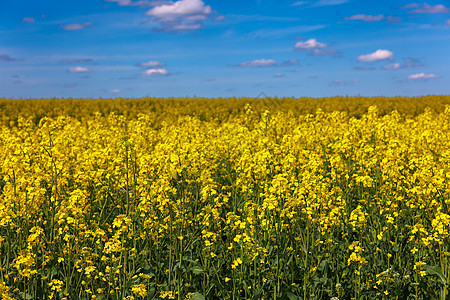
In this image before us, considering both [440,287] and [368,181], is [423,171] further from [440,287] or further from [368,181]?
[440,287]

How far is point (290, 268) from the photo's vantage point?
16.7ft

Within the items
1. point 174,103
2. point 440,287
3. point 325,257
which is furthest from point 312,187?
point 174,103

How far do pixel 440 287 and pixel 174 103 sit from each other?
23.8 meters

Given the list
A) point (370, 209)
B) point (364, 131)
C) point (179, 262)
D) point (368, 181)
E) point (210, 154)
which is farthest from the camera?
point (364, 131)

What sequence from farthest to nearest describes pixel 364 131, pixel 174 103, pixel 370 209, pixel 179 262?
pixel 174 103, pixel 364 131, pixel 370 209, pixel 179 262

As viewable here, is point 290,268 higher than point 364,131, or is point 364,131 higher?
point 364,131

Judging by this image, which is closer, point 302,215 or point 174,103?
point 302,215

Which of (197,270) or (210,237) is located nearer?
(197,270)

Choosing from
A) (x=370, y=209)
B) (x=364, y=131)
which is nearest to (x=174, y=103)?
(x=364, y=131)

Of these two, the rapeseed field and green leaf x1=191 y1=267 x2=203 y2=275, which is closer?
the rapeseed field

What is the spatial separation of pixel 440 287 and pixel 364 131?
5161 mm

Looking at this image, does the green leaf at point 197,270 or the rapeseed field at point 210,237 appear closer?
the rapeseed field at point 210,237

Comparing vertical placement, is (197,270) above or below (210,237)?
below

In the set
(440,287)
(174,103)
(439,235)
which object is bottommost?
(440,287)
